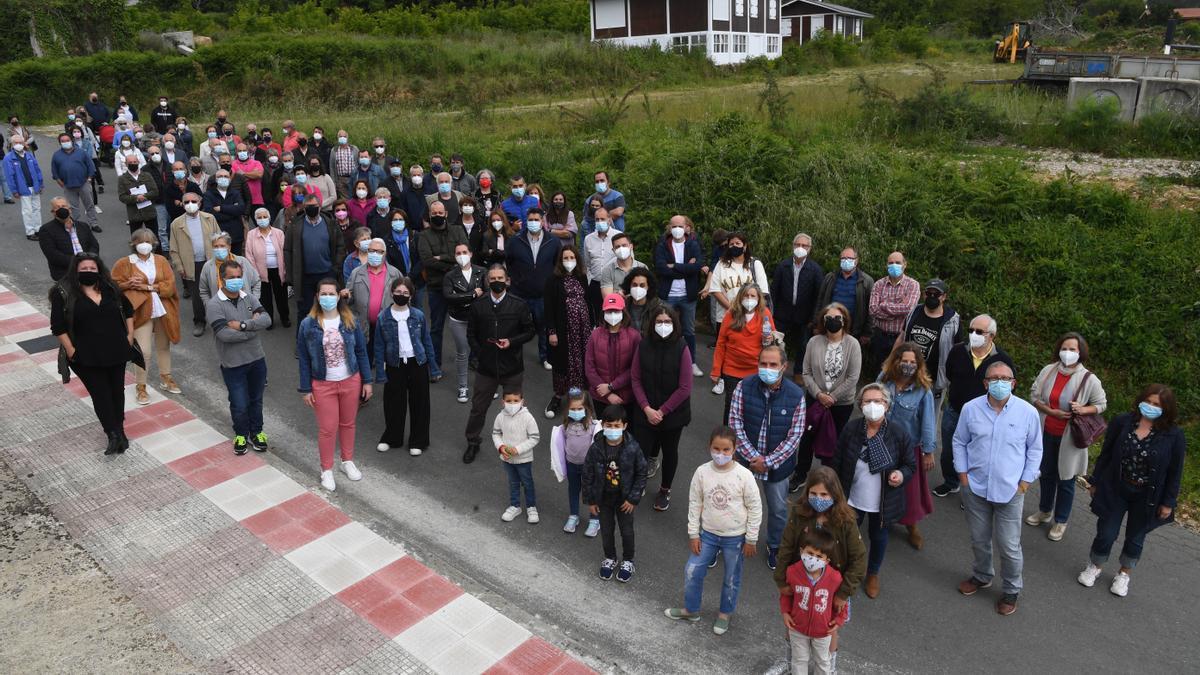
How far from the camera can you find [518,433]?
6.57 meters

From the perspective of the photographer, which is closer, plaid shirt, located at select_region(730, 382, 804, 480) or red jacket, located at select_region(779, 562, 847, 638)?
red jacket, located at select_region(779, 562, 847, 638)

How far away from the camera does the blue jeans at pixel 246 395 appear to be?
7.53 meters

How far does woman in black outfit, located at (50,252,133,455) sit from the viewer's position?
24.0 ft

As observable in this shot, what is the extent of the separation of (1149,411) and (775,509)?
2619 millimetres

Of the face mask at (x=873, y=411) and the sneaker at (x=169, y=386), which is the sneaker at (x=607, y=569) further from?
the sneaker at (x=169, y=386)

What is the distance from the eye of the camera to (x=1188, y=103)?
46.4 ft

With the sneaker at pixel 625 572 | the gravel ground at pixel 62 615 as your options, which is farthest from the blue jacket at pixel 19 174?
the sneaker at pixel 625 572

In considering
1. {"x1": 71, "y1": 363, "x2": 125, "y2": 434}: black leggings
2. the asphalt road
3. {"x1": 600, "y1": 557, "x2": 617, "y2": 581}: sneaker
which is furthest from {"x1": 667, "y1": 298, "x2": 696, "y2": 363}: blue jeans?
{"x1": 71, "y1": 363, "x2": 125, "y2": 434}: black leggings

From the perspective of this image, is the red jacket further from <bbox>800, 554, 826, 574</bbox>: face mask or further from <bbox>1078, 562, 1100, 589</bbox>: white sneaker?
<bbox>1078, 562, 1100, 589</bbox>: white sneaker

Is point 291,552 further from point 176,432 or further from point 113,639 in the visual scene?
point 176,432

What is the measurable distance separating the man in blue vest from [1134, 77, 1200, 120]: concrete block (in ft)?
40.2

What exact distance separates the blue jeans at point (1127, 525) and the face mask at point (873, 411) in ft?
5.97

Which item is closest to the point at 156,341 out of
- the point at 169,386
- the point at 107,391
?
the point at 169,386

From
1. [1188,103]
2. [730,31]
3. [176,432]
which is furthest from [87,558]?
[730,31]
